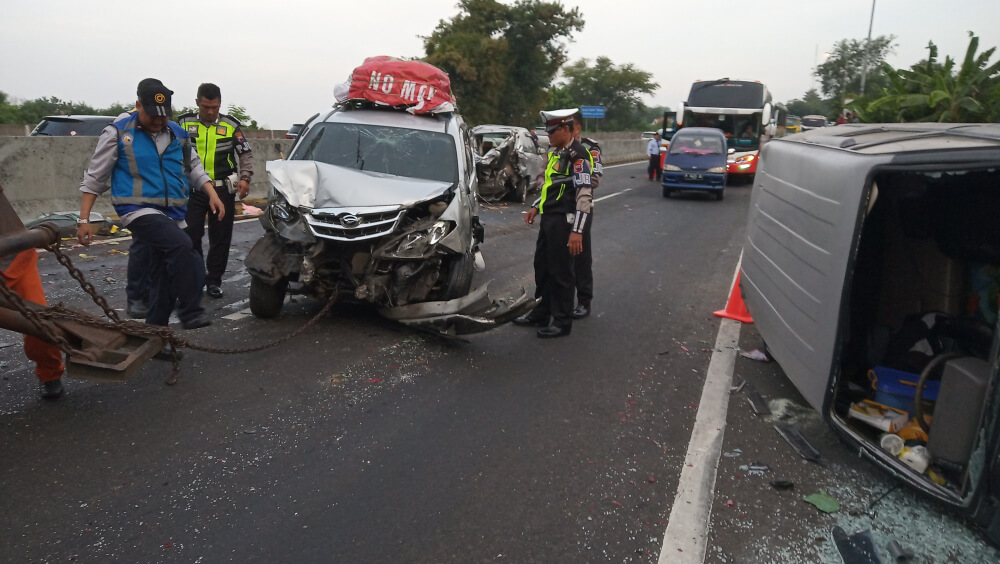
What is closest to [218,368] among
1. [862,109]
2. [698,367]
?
[698,367]

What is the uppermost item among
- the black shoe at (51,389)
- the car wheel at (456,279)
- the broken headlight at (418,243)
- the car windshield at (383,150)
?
the car windshield at (383,150)

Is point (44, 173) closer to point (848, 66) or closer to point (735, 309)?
point (735, 309)

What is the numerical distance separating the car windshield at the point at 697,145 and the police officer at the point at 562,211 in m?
13.0

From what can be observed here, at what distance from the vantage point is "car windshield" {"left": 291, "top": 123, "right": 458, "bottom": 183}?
21.6 ft

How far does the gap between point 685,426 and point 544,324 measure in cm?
225

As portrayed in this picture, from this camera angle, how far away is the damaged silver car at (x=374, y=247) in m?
5.42

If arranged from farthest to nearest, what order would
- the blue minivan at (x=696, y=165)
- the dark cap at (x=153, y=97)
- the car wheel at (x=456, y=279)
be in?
the blue minivan at (x=696, y=165), the car wheel at (x=456, y=279), the dark cap at (x=153, y=97)

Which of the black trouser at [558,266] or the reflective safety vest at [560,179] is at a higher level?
the reflective safety vest at [560,179]

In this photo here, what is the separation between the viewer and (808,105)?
4235 inches

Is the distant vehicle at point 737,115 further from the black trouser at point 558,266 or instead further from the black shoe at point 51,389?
the black shoe at point 51,389

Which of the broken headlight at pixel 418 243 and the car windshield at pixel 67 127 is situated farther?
the car windshield at pixel 67 127

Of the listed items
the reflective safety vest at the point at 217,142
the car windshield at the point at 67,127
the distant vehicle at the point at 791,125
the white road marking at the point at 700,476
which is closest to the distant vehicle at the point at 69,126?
the car windshield at the point at 67,127

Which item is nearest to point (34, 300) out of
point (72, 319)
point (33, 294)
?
point (33, 294)

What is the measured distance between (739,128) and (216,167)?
1921 cm
